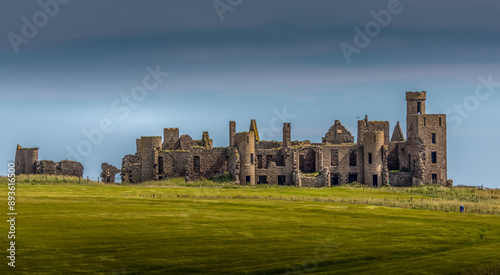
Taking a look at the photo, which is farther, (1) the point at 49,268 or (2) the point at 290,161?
(2) the point at 290,161

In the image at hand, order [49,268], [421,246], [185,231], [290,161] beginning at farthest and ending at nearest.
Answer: [290,161] → [185,231] → [421,246] → [49,268]

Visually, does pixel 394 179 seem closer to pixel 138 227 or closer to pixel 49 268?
pixel 138 227

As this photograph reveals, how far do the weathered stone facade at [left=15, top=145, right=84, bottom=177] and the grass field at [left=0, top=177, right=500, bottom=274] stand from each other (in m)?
25.8

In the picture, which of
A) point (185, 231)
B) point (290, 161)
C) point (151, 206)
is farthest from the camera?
point (290, 161)

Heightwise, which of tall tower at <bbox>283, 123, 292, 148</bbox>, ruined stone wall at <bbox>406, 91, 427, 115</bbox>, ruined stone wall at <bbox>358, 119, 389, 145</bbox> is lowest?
tall tower at <bbox>283, 123, 292, 148</bbox>

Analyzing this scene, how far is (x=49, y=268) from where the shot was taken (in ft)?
123

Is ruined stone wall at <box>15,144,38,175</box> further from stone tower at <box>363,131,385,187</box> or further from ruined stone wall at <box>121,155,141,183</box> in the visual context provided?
stone tower at <box>363,131,385,187</box>

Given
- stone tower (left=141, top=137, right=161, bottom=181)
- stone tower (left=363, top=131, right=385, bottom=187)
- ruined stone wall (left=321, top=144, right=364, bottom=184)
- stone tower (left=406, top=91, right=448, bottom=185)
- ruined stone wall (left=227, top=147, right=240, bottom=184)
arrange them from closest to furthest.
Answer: ruined stone wall (left=227, top=147, right=240, bottom=184) → stone tower (left=363, top=131, right=385, bottom=187) → stone tower (left=141, top=137, right=161, bottom=181) → ruined stone wall (left=321, top=144, right=364, bottom=184) → stone tower (left=406, top=91, right=448, bottom=185)

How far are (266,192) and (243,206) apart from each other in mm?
17787

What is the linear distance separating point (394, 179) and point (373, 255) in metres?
59.5

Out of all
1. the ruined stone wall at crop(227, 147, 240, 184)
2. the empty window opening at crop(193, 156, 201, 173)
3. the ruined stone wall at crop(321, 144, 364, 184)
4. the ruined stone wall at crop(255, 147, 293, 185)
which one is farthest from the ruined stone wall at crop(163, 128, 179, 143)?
the ruined stone wall at crop(321, 144, 364, 184)

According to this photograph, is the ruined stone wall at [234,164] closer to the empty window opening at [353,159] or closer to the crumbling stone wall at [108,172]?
the empty window opening at [353,159]

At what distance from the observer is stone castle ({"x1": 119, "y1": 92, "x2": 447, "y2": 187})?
97.6 meters

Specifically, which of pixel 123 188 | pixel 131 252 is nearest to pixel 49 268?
pixel 131 252
